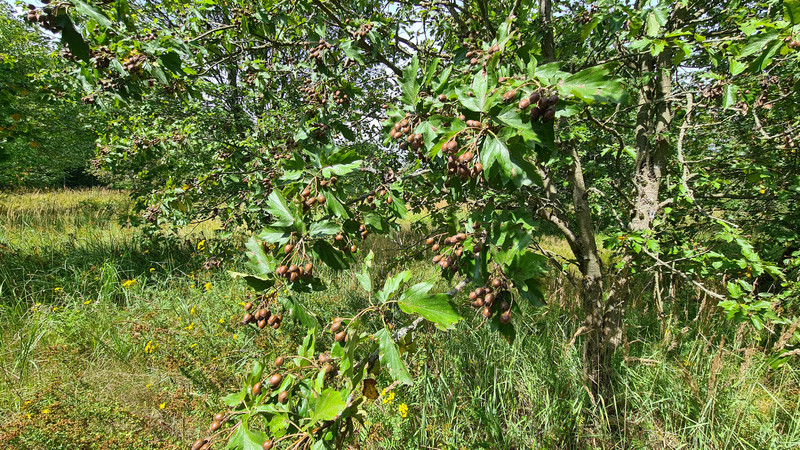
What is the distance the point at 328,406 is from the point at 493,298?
0.54 meters

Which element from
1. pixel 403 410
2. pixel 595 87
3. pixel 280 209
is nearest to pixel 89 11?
pixel 280 209

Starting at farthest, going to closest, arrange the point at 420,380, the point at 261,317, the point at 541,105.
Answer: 1. the point at 420,380
2. the point at 261,317
3. the point at 541,105

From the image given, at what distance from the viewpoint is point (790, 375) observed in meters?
2.57

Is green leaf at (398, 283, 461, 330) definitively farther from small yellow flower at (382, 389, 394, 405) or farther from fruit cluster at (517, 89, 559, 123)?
small yellow flower at (382, 389, 394, 405)

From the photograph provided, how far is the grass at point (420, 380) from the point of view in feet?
6.84

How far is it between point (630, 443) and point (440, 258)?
1977 mm

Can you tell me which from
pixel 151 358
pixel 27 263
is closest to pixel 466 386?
pixel 151 358

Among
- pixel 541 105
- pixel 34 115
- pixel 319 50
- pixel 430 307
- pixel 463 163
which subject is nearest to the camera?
pixel 541 105

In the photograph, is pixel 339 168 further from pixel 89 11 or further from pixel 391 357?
pixel 89 11

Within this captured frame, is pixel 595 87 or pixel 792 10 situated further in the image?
pixel 792 10

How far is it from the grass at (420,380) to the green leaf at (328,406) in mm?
490

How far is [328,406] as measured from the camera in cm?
82

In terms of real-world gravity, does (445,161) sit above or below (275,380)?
above

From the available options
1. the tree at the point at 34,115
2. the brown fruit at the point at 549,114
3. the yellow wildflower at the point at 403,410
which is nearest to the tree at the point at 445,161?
the brown fruit at the point at 549,114
